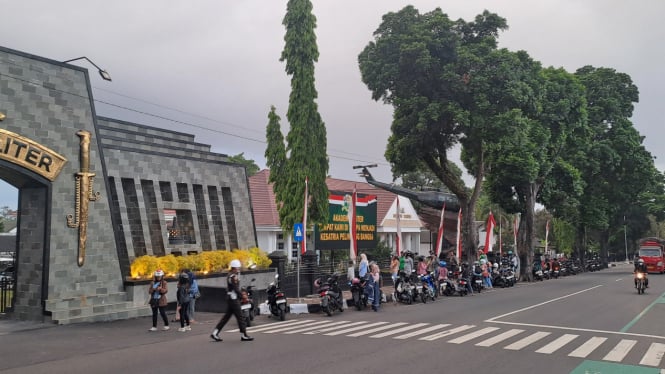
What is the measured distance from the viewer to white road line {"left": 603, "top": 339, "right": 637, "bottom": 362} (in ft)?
31.2

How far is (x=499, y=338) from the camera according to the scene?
1152 cm

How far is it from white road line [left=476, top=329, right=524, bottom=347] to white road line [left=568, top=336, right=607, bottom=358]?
1.53m

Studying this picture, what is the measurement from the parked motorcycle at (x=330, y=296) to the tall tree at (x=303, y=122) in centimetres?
926

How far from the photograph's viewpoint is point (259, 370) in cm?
848

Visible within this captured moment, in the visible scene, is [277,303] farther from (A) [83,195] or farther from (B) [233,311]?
(A) [83,195]

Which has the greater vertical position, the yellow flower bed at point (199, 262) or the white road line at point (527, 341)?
the yellow flower bed at point (199, 262)

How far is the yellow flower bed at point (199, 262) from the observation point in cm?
1714

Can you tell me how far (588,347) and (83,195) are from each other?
1345 centimetres

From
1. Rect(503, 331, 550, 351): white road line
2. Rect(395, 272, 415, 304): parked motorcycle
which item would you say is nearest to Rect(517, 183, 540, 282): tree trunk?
Rect(395, 272, 415, 304): parked motorcycle

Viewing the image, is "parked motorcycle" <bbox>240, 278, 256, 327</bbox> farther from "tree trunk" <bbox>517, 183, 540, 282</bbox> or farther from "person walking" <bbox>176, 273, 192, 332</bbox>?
"tree trunk" <bbox>517, 183, 540, 282</bbox>

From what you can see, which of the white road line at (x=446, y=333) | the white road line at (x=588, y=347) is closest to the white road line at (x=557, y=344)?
the white road line at (x=588, y=347)

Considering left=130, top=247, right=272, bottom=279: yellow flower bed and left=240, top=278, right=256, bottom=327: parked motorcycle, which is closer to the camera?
left=240, top=278, right=256, bottom=327: parked motorcycle

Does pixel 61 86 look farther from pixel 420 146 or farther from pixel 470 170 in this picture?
pixel 470 170

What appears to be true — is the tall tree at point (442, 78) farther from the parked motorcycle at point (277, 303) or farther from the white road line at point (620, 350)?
the white road line at point (620, 350)
